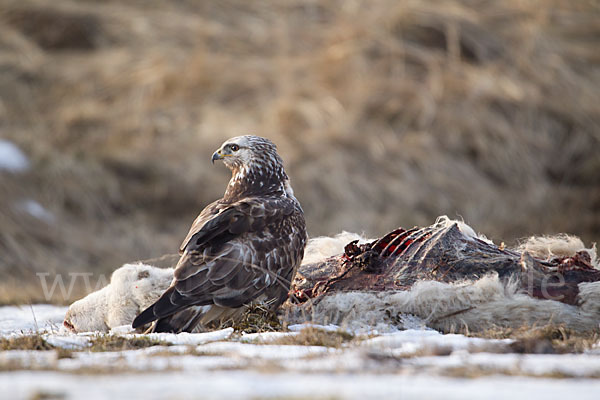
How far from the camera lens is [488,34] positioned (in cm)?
1355

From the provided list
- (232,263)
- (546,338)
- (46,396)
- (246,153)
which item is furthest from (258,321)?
(46,396)

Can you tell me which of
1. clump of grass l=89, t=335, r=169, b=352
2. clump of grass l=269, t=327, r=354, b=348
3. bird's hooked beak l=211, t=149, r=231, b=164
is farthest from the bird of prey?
clump of grass l=269, t=327, r=354, b=348

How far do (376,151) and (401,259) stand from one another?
313 inches

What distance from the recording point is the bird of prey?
4352 mm

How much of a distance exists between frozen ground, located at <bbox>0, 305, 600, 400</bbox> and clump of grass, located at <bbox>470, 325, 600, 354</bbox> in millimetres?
82

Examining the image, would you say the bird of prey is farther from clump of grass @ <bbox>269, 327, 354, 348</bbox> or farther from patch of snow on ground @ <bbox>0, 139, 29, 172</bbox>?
patch of snow on ground @ <bbox>0, 139, 29, 172</bbox>

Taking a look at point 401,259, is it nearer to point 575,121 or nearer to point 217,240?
point 217,240

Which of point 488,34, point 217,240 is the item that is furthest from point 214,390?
point 488,34

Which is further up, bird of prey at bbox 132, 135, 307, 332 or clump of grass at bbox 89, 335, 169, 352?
bird of prey at bbox 132, 135, 307, 332

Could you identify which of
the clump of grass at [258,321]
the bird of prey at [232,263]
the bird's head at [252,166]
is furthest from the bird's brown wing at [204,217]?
the clump of grass at [258,321]

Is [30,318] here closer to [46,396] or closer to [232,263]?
A: [232,263]

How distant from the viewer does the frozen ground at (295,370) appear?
7.59 feet

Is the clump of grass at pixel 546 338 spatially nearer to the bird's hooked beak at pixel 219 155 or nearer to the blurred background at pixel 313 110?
the bird's hooked beak at pixel 219 155

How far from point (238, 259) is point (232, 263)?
0.16 ft
